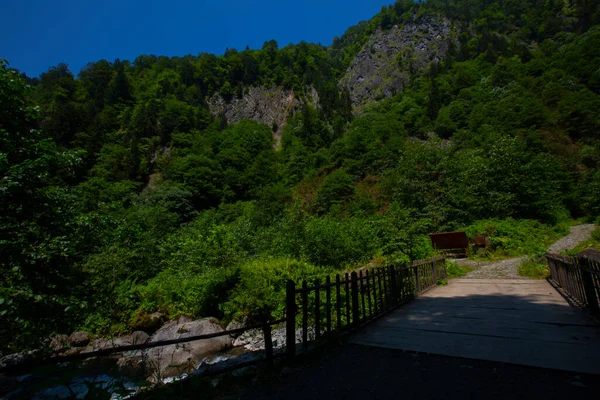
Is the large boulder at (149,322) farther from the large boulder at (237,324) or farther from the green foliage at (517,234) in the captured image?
the green foliage at (517,234)

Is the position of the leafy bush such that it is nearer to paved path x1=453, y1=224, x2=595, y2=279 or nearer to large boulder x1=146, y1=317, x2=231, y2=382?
large boulder x1=146, y1=317, x2=231, y2=382

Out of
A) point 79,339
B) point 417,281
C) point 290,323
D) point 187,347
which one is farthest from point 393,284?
point 79,339

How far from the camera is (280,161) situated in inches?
2330

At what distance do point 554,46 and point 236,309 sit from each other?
88.1 metres

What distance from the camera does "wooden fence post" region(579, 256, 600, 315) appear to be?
→ 14.3ft

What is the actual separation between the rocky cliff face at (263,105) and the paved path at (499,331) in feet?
235

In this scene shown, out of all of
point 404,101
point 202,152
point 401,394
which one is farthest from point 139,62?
point 401,394

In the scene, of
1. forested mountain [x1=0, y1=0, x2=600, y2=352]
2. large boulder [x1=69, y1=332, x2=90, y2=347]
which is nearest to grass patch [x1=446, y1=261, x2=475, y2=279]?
forested mountain [x1=0, y1=0, x2=600, y2=352]

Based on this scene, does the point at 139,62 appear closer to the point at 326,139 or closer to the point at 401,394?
the point at 326,139

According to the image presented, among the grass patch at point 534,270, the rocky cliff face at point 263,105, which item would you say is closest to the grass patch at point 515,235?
the grass patch at point 534,270

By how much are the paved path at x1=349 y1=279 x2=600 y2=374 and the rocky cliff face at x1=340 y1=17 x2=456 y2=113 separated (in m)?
80.0

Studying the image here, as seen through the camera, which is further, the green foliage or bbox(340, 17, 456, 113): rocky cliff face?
bbox(340, 17, 456, 113): rocky cliff face

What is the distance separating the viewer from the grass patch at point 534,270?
9368 mm

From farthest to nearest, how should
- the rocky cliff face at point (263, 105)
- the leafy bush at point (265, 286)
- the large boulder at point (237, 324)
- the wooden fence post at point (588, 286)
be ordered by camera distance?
the rocky cliff face at point (263, 105) → the large boulder at point (237, 324) → the leafy bush at point (265, 286) → the wooden fence post at point (588, 286)
